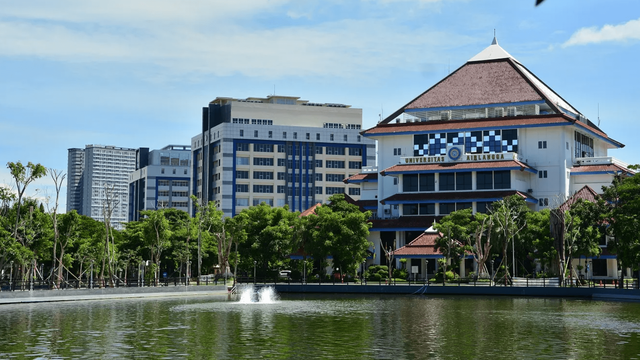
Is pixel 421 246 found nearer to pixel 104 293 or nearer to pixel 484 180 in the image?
pixel 484 180

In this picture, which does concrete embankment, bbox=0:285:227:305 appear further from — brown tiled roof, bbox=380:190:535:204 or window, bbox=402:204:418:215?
window, bbox=402:204:418:215

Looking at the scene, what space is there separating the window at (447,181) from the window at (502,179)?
17.1ft

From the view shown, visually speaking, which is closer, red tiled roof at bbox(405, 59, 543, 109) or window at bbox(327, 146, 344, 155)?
red tiled roof at bbox(405, 59, 543, 109)

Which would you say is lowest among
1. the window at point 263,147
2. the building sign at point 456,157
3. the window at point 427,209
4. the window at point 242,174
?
the window at point 427,209

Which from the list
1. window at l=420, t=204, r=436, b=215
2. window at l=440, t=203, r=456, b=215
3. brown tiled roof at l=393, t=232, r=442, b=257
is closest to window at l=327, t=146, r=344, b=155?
window at l=420, t=204, r=436, b=215

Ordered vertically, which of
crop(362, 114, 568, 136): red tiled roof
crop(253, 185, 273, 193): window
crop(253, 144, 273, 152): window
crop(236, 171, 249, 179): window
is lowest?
crop(253, 185, 273, 193): window

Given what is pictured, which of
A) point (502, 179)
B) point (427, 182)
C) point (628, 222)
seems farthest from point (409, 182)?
point (628, 222)

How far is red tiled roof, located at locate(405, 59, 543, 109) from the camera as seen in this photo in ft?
380

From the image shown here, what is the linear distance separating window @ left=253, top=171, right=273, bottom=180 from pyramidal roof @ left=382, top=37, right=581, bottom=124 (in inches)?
2271

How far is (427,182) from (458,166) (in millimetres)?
4856

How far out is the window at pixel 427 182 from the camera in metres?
110

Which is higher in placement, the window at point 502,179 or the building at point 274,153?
the building at point 274,153

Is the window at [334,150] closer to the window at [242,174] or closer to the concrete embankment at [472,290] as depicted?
the window at [242,174]

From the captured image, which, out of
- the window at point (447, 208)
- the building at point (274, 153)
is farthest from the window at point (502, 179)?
the building at point (274, 153)
